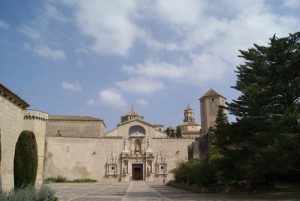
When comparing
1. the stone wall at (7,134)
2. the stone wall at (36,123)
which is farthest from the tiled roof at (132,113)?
the stone wall at (7,134)

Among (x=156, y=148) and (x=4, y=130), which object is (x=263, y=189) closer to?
(x=4, y=130)

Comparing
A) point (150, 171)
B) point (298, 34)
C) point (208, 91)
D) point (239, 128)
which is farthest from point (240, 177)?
point (208, 91)

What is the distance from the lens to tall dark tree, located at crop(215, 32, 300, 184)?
49.4ft

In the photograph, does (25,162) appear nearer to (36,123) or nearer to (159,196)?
(159,196)

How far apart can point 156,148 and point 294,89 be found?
121ft

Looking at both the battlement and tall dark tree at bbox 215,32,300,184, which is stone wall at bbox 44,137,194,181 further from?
tall dark tree at bbox 215,32,300,184

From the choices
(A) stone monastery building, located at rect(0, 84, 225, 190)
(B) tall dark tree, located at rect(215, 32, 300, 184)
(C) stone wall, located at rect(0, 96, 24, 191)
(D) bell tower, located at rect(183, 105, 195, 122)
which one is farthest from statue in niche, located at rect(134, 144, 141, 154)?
(D) bell tower, located at rect(183, 105, 195, 122)

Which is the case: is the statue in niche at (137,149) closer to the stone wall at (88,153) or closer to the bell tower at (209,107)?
the stone wall at (88,153)

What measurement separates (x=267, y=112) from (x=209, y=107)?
41253 mm

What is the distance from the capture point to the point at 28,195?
9.77 metres

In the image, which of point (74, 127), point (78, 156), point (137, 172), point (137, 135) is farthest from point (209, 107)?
point (78, 156)

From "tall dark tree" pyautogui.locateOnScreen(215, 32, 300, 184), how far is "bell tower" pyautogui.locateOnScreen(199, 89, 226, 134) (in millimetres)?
37744

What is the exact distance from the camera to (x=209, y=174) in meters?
20.7

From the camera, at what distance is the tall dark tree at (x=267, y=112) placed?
15.0 meters
